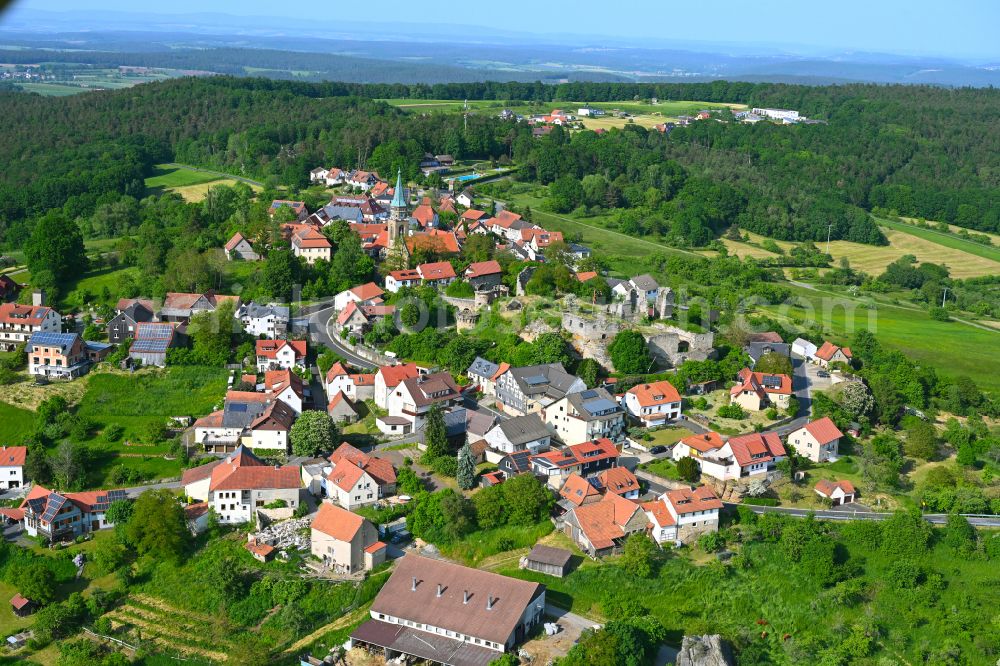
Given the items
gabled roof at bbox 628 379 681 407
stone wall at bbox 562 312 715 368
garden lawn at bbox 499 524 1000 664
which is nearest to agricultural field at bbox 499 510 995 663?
garden lawn at bbox 499 524 1000 664

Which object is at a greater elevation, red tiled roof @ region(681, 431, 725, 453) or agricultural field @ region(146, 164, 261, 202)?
agricultural field @ region(146, 164, 261, 202)

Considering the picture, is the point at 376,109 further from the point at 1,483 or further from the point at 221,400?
the point at 1,483

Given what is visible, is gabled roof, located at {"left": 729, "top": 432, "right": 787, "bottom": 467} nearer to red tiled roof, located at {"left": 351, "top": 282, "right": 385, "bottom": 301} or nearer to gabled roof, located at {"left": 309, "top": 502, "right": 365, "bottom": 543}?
gabled roof, located at {"left": 309, "top": 502, "right": 365, "bottom": 543}

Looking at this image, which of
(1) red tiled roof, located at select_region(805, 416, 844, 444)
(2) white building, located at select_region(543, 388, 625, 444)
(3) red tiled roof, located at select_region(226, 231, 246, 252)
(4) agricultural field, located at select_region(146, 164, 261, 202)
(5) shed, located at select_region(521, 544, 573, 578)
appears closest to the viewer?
(5) shed, located at select_region(521, 544, 573, 578)

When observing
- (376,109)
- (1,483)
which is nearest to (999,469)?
(1,483)

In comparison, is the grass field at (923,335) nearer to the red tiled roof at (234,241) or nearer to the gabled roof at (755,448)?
the gabled roof at (755,448)

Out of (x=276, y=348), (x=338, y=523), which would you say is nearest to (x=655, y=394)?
(x=338, y=523)

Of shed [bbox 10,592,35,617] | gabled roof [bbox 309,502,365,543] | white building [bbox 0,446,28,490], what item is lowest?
shed [bbox 10,592,35,617]
